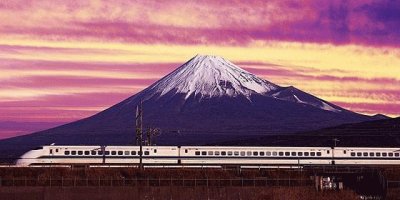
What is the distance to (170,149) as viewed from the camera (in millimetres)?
93750

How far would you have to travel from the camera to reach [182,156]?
9362 centimetres

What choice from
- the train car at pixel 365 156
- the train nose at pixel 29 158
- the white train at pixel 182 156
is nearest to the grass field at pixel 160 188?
the white train at pixel 182 156

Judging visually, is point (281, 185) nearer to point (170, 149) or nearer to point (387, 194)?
point (387, 194)

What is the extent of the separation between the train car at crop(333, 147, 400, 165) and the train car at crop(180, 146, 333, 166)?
1346 mm

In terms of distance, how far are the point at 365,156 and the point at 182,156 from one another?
22705 millimetres

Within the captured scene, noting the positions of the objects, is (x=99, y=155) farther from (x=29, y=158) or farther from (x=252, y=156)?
(x=252, y=156)

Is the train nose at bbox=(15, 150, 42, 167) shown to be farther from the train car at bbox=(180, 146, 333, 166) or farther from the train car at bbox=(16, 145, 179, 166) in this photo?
the train car at bbox=(180, 146, 333, 166)

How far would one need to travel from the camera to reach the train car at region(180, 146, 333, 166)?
93.6 m

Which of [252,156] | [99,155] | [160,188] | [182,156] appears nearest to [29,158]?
[99,155]

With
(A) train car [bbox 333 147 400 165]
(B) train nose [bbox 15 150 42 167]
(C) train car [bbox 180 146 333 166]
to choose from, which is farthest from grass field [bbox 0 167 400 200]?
(A) train car [bbox 333 147 400 165]

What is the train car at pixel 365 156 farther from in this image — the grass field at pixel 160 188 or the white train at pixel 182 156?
the grass field at pixel 160 188

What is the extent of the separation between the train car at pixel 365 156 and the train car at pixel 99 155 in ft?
64.8

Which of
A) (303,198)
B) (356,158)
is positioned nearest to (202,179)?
(303,198)

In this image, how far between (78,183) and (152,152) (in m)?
26.1
